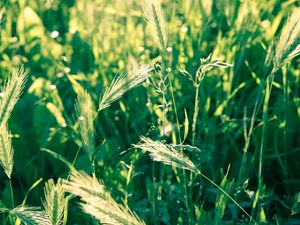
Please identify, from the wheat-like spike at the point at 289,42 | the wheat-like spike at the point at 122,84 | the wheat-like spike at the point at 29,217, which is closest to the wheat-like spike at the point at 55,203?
the wheat-like spike at the point at 29,217

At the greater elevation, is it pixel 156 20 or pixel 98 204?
pixel 156 20

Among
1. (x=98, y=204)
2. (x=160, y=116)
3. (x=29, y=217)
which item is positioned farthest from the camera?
(x=160, y=116)

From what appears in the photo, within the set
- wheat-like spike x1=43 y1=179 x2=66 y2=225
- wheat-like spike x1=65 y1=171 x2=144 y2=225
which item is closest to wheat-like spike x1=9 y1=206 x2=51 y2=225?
wheat-like spike x1=43 y1=179 x2=66 y2=225

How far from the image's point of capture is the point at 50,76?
1632mm

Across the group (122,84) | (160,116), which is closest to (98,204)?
(122,84)

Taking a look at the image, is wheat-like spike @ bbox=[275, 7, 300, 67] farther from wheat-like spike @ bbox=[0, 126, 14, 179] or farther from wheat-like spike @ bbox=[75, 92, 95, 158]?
wheat-like spike @ bbox=[0, 126, 14, 179]

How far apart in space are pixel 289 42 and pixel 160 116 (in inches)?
19.9

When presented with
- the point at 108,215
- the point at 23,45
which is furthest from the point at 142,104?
the point at 108,215

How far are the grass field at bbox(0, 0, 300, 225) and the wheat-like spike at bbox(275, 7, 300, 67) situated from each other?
20 centimetres

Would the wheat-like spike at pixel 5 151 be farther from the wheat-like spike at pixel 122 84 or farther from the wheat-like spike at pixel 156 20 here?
the wheat-like spike at pixel 156 20

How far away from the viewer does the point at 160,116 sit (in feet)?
4.46

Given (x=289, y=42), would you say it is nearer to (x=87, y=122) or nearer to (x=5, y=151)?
(x=87, y=122)

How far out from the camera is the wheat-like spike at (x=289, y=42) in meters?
0.91

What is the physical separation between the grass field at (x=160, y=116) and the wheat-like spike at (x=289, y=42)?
20 cm
